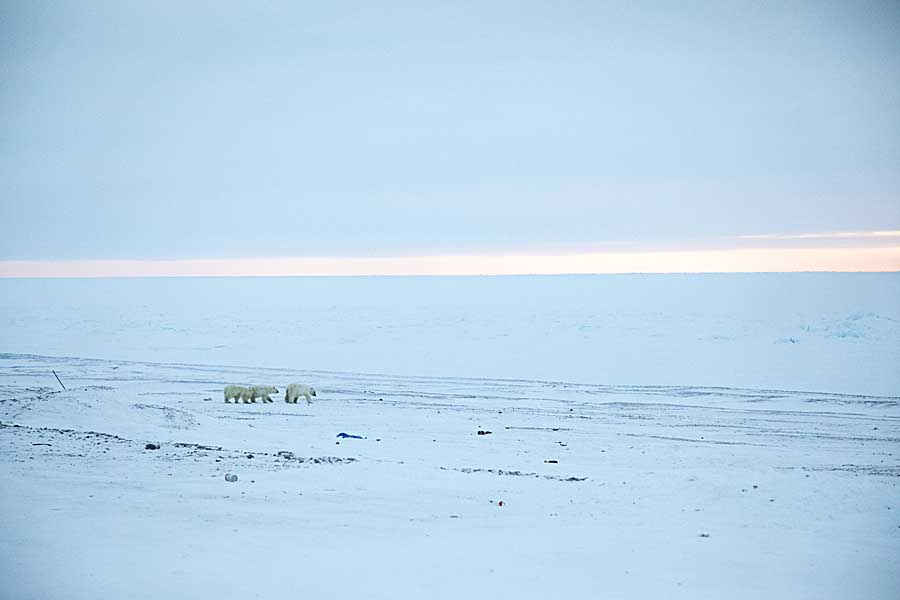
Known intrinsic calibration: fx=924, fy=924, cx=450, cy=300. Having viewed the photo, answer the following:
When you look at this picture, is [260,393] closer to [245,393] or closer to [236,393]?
[245,393]

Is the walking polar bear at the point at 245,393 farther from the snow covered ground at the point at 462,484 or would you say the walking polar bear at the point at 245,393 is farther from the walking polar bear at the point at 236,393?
the snow covered ground at the point at 462,484

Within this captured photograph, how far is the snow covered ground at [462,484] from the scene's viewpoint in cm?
721

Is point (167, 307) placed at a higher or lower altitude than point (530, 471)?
higher

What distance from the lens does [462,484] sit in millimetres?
10016

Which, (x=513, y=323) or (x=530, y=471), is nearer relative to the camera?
(x=530, y=471)

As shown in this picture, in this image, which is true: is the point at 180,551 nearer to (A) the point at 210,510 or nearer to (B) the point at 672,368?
(A) the point at 210,510

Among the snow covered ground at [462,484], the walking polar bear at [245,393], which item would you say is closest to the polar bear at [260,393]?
the walking polar bear at [245,393]

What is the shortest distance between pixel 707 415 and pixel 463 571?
32.7 feet

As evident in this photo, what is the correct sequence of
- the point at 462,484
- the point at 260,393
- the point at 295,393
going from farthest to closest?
the point at 295,393, the point at 260,393, the point at 462,484

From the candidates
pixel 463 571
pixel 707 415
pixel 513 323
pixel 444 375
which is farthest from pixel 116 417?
pixel 513 323

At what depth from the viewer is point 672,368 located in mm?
24859

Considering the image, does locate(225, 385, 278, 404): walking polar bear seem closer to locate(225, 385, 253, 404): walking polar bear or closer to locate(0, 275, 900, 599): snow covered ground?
locate(225, 385, 253, 404): walking polar bear

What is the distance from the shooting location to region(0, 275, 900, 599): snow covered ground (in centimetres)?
721

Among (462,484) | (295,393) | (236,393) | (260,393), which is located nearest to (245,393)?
(236,393)
